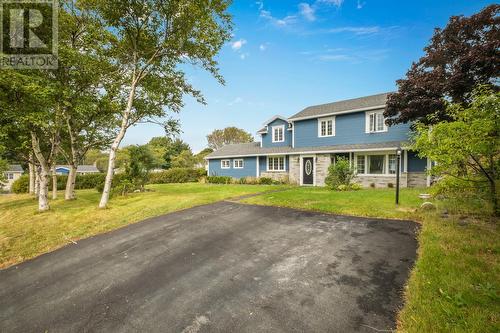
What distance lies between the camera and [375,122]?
16.1m

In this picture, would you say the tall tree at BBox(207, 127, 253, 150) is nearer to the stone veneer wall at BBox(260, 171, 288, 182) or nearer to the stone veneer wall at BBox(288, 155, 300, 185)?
the stone veneer wall at BBox(260, 171, 288, 182)

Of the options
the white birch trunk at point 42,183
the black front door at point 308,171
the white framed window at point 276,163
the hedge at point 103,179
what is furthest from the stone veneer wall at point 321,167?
the white birch trunk at point 42,183

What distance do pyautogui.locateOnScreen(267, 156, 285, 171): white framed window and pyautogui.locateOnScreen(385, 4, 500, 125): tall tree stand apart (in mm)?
9563

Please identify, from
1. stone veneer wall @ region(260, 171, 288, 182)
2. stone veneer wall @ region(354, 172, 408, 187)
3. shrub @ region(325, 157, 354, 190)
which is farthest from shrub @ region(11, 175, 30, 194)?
stone veneer wall @ region(354, 172, 408, 187)

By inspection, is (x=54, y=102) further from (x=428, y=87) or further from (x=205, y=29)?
(x=428, y=87)

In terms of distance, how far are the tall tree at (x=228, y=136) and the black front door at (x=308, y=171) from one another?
138 ft

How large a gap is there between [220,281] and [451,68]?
16530 mm

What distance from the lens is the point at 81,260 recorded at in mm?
5156

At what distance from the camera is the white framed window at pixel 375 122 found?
51.9ft

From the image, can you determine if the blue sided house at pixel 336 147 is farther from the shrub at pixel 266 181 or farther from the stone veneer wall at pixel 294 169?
the shrub at pixel 266 181

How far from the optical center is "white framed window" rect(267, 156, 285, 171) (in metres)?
20.4

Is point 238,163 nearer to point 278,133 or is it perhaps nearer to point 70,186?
point 278,133

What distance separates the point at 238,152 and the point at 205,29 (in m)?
13.8

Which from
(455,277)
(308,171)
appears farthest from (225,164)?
(455,277)
